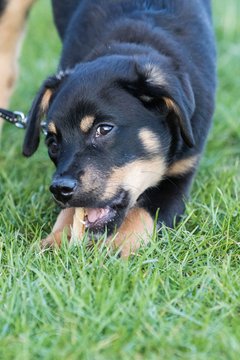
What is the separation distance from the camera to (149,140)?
360cm

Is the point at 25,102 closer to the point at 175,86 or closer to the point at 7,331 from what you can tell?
the point at 175,86

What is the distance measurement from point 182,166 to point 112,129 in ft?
1.90

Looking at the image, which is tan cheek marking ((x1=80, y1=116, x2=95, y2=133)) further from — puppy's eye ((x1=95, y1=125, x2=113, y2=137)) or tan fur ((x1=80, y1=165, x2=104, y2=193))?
tan fur ((x1=80, y1=165, x2=104, y2=193))

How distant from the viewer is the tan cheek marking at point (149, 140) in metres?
3.57

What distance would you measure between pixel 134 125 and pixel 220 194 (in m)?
0.77

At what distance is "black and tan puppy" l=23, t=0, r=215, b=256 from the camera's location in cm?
346

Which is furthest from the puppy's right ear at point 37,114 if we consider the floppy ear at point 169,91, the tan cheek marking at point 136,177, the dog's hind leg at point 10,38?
the dog's hind leg at point 10,38

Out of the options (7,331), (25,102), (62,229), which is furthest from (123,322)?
(25,102)

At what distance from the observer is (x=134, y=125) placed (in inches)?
140

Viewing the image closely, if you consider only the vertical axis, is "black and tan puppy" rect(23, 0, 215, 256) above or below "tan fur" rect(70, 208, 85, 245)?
above

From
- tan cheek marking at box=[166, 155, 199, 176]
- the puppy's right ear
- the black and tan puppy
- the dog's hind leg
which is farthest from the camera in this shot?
the dog's hind leg

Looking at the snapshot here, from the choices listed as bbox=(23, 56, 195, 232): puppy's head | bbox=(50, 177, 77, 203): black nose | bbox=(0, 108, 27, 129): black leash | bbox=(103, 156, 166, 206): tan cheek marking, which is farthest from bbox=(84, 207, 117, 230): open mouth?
bbox=(0, 108, 27, 129): black leash

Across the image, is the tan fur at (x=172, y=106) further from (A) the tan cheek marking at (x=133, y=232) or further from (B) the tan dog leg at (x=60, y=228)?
(B) the tan dog leg at (x=60, y=228)

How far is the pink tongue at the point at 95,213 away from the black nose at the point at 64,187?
269 mm
